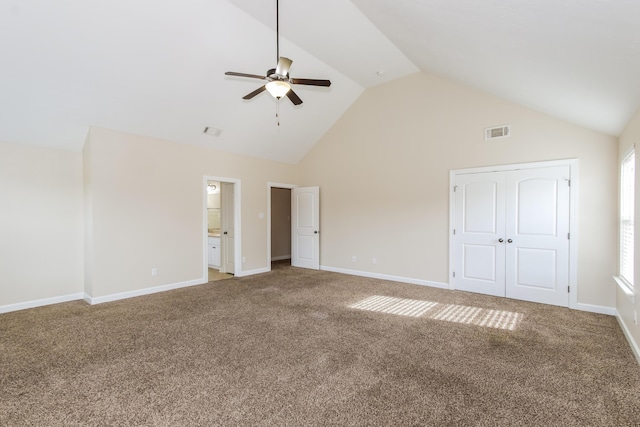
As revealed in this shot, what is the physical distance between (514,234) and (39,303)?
7250 millimetres

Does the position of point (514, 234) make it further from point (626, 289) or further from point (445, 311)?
point (445, 311)

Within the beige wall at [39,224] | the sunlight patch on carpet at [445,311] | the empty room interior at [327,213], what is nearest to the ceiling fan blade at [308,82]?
the empty room interior at [327,213]

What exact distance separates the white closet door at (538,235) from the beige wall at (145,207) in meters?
5.10

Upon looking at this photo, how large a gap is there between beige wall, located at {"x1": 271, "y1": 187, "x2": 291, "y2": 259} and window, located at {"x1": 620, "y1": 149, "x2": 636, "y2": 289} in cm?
723

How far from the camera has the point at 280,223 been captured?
9180mm

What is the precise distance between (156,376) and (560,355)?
144 inches

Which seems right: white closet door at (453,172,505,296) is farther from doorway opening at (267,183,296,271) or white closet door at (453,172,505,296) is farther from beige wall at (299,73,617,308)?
doorway opening at (267,183,296,271)

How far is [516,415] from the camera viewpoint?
79.6 inches

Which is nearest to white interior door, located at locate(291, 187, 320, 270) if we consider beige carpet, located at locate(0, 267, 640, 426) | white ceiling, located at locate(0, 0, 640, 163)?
white ceiling, located at locate(0, 0, 640, 163)

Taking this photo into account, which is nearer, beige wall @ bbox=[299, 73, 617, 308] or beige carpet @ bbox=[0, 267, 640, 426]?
beige carpet @ bbox=[0, 267, 640, 426]

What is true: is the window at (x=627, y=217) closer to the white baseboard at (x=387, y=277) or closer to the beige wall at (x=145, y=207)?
the white baseboard at (x=387, y=277)

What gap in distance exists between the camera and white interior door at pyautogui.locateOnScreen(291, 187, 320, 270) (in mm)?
7195

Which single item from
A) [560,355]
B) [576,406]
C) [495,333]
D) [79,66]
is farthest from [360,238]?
[79,66]

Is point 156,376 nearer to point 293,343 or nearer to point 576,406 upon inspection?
point 293,343
